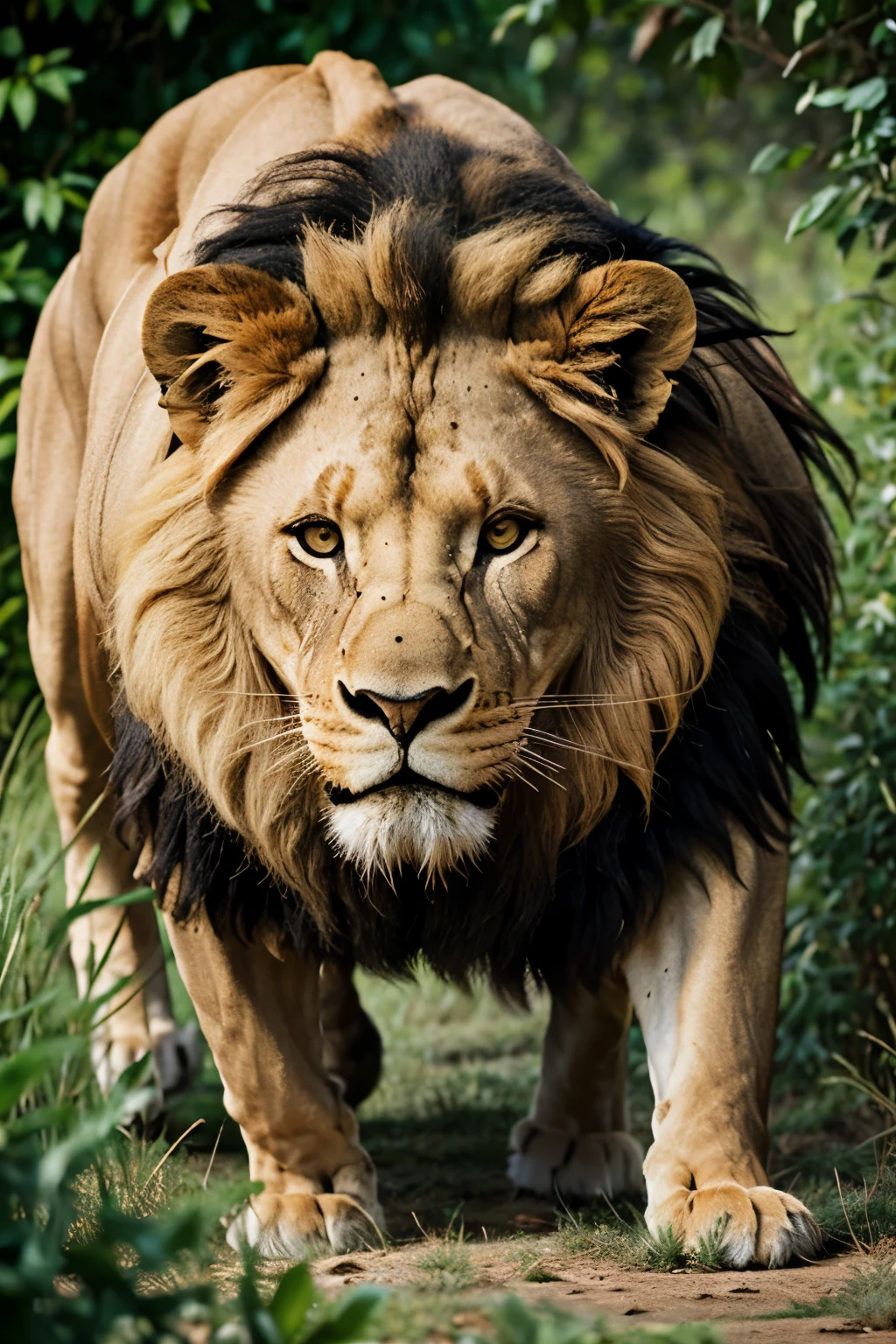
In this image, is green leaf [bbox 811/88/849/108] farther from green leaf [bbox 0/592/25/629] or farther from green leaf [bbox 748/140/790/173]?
green leaf [bbox 0/592/25/629]

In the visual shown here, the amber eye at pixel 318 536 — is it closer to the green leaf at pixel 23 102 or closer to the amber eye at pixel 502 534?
the amber eye at pixel 502 534

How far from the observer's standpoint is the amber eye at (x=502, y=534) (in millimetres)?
2766

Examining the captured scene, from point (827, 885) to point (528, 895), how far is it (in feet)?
5.29

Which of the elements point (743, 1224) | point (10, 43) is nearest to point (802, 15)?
point (10, 43)

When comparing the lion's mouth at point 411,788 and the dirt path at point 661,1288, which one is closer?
the dirt path at point 661,1288

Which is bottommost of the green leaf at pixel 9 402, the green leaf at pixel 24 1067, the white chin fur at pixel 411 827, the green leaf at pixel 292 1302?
the green leaf at pixel 292 1302

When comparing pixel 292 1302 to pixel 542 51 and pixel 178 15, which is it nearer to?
pixel 178 15

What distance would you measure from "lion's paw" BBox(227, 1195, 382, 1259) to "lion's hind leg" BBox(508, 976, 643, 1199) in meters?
0.73

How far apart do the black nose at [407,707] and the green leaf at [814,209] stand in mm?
1752

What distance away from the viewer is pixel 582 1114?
12.6 ft

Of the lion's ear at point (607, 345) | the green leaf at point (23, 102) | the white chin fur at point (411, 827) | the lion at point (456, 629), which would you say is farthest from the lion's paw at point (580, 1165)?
the green leaf at point (23, 102)

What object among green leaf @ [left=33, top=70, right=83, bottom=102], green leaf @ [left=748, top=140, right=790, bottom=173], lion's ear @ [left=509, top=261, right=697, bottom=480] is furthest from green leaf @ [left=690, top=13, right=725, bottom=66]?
green leaf @ [left=33, top=70, right=83, bottom=102]

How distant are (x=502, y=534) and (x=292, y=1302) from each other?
4.39ft

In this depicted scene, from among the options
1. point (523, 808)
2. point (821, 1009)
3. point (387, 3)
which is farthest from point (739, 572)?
point (387, 3)
